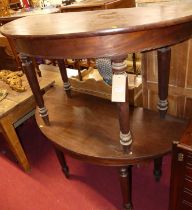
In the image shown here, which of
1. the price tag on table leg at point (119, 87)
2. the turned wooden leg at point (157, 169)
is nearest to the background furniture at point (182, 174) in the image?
the price tag on table leg at point (119, 87)

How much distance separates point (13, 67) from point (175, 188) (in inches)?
105

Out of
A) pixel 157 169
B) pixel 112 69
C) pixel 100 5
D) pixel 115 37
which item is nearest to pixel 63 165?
pixel 157 169

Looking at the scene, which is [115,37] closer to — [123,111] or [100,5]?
[123,111]

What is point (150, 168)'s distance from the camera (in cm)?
139

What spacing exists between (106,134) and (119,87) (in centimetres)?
39

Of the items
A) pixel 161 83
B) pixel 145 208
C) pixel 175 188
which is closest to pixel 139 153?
pixel 175 188

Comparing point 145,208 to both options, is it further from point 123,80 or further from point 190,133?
point 123,80

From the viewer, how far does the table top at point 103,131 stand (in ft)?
2.98

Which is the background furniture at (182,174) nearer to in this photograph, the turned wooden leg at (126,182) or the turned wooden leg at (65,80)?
the turned wooden leg at (126,182)

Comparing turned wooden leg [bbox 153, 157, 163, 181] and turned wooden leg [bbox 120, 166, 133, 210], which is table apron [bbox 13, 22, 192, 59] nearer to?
turned wooden leg [bbox 120, 166, 133, 210]

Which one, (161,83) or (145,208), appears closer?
(161,83)

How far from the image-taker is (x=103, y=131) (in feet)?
3.45

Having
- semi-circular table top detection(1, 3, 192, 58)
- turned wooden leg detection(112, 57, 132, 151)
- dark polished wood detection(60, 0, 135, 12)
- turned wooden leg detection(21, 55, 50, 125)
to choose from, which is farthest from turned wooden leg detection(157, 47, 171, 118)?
dark polished wood detection(60, 0, 135, 12)

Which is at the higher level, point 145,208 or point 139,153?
point 139,153
